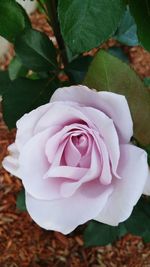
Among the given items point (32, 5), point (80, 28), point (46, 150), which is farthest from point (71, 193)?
point (32, 5)

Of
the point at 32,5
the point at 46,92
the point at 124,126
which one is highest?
the point at 124,126

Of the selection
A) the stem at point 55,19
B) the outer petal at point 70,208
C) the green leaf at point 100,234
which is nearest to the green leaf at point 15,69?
the stem at point 55,19

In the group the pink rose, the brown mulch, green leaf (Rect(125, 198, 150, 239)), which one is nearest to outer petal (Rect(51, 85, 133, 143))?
the pink rose

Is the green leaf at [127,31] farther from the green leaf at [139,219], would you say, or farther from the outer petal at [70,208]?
the outer petal at [70,208]

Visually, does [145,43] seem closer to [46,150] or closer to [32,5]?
[46,150]

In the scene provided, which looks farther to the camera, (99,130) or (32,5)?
(32,5)

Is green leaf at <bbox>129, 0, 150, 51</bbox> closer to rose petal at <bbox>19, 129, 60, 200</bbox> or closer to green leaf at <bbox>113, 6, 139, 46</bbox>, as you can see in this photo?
rose petal at <bbox>19, 129, 60, 200</bbox>
